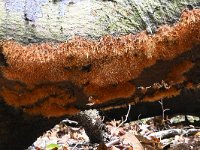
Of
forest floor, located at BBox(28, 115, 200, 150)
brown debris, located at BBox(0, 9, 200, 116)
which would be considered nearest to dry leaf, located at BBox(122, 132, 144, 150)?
forest floor, located at BBox(28, 115, 200, 150)

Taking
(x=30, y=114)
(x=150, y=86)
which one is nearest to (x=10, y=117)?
(x=30, y=114)

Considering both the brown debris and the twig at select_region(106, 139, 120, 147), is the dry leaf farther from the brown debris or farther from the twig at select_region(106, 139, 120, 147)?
the brown debris

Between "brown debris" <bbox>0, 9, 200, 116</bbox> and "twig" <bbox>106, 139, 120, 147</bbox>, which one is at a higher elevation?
"brown debris" <bbox>0, 9, 200, 116</bbox>

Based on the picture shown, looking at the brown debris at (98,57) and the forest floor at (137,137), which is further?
the forest floor at (137,137)

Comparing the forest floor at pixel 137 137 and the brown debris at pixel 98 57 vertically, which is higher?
the brown debris at pixel 98 57

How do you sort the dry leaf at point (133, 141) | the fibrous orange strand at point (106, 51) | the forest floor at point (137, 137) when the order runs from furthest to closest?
the forest floor at point (137, 137) < the dry leaf at point (133, 141) < the fibrous orange strand at point (106, 51)

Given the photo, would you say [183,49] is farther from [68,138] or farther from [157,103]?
[68,138]

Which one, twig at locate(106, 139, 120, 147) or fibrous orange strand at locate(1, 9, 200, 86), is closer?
fibrous orange strand at locate(1, 9, 200, 86)

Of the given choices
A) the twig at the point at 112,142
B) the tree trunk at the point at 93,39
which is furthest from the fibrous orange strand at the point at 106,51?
the twig at the point at 112,142

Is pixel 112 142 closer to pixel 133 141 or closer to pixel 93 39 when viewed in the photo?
pixel 133 141

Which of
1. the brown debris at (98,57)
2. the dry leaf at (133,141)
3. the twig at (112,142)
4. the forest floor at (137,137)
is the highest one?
the brown debris at (98,57)

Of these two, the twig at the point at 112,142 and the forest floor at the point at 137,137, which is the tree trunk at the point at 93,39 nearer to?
the forest floor at the point at 137,137
